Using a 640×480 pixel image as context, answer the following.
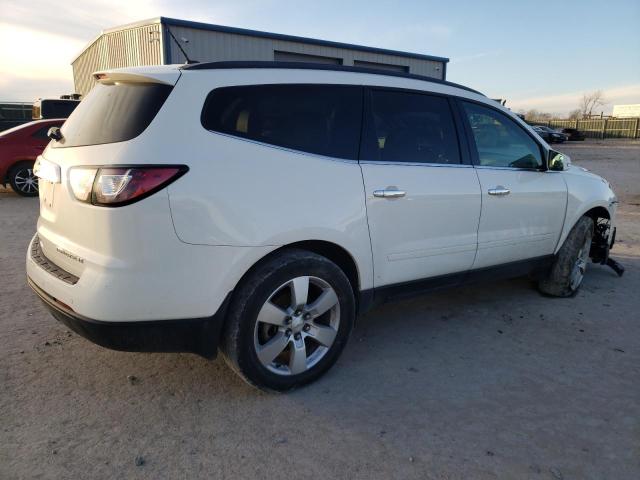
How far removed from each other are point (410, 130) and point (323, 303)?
136cm

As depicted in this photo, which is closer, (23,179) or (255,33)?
(23,179)

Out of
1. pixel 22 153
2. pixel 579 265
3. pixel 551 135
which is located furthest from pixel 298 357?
pixel 551 135

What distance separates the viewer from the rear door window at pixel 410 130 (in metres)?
3.31

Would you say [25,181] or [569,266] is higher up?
[25,181]

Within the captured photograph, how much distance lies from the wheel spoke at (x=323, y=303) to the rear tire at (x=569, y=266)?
2677mm

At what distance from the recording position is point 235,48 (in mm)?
17938

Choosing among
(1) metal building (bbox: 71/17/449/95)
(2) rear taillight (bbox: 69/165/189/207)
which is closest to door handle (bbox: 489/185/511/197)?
(2) rear taillight (bbox: 69/165/189/207)

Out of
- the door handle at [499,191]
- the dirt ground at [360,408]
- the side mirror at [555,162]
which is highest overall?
the side mirror at [555,162]

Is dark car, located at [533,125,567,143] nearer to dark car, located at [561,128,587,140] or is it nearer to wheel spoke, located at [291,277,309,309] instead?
dark car, located at [561,128,587,140]

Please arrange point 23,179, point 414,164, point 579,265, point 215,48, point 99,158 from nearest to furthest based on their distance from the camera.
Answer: point 99,158, point 414,164, point 579,265, point 23,179, point 215,48

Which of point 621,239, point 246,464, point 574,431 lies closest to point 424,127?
point 574,431

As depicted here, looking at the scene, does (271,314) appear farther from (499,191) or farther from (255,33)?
(255,33)

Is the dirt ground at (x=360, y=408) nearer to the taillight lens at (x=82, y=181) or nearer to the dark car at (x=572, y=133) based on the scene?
the taillight lens at (x=82, y=181)

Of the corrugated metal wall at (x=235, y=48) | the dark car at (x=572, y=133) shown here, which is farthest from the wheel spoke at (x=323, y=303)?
the dark car at (x=572, y=133)
